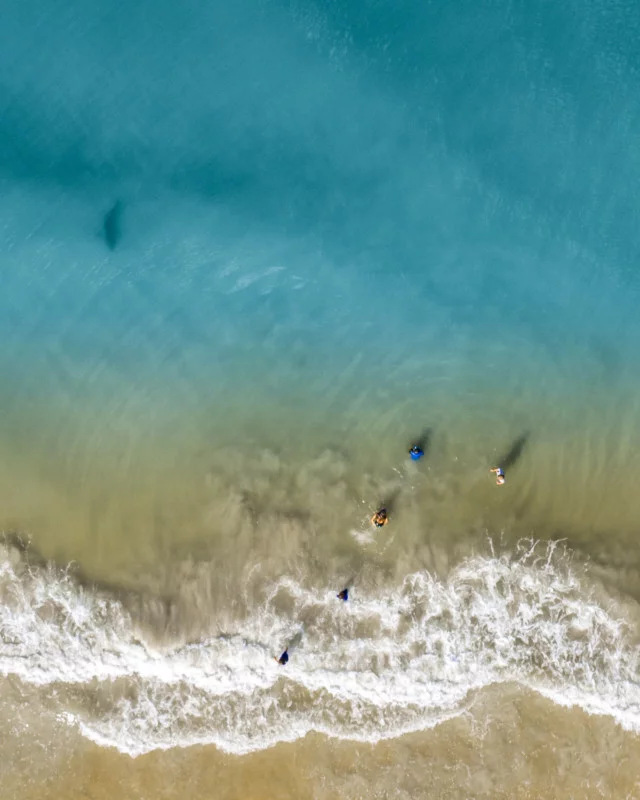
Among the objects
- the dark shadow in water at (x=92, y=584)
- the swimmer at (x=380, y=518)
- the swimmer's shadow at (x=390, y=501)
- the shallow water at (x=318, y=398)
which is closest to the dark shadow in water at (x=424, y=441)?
the shallow water at (x=318, y=398)

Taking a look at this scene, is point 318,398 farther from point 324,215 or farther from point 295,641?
point 295,641

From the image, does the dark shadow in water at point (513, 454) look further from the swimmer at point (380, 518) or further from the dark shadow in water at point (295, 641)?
the dark shadow in water at point (295, 641)

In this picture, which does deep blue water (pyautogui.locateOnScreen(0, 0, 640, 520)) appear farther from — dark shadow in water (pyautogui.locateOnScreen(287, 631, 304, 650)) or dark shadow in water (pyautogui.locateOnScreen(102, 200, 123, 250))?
A: dark shadow in water (pyautogui.locateOnScreen(287, 631, 304, 650))

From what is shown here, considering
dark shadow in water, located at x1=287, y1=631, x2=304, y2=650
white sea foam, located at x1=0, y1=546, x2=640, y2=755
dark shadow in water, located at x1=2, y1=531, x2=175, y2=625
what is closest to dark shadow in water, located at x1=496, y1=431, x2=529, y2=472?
white sea foam, located at x1=0, y1=546, x2=640, y2=755

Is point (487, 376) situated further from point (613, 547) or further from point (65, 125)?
point (65, 125)

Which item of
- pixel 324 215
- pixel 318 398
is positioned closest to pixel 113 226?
pixel 324 215

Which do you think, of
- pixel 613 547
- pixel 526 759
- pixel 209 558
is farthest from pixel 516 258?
pixel 526 759
